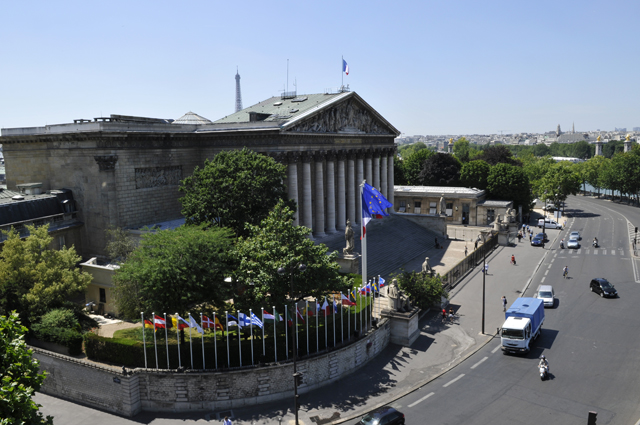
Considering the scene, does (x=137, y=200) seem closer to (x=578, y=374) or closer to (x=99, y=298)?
(x=99, y=298)

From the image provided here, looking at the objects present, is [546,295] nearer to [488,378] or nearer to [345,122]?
[488,378]

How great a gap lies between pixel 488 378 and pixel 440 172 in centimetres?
7383

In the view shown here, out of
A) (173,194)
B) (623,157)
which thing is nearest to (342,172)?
(173,194)

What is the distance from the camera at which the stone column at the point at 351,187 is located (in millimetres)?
67375

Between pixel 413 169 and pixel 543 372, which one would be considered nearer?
pixel 543 372

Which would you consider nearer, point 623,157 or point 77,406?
point 77,406

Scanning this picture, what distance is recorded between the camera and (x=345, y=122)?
6438 cm

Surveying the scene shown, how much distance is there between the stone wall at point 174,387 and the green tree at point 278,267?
432 cm

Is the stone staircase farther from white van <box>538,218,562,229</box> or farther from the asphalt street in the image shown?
white van <box>538,218,562,229</box>

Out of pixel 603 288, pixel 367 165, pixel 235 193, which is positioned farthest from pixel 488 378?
pixel 367 165

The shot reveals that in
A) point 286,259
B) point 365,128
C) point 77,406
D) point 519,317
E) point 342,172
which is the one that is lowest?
point 77,406

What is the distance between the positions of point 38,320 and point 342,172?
39835 millimetres

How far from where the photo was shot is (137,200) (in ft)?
171

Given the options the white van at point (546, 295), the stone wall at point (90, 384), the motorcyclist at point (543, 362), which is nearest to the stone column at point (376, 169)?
the white van at point (546, 295)
